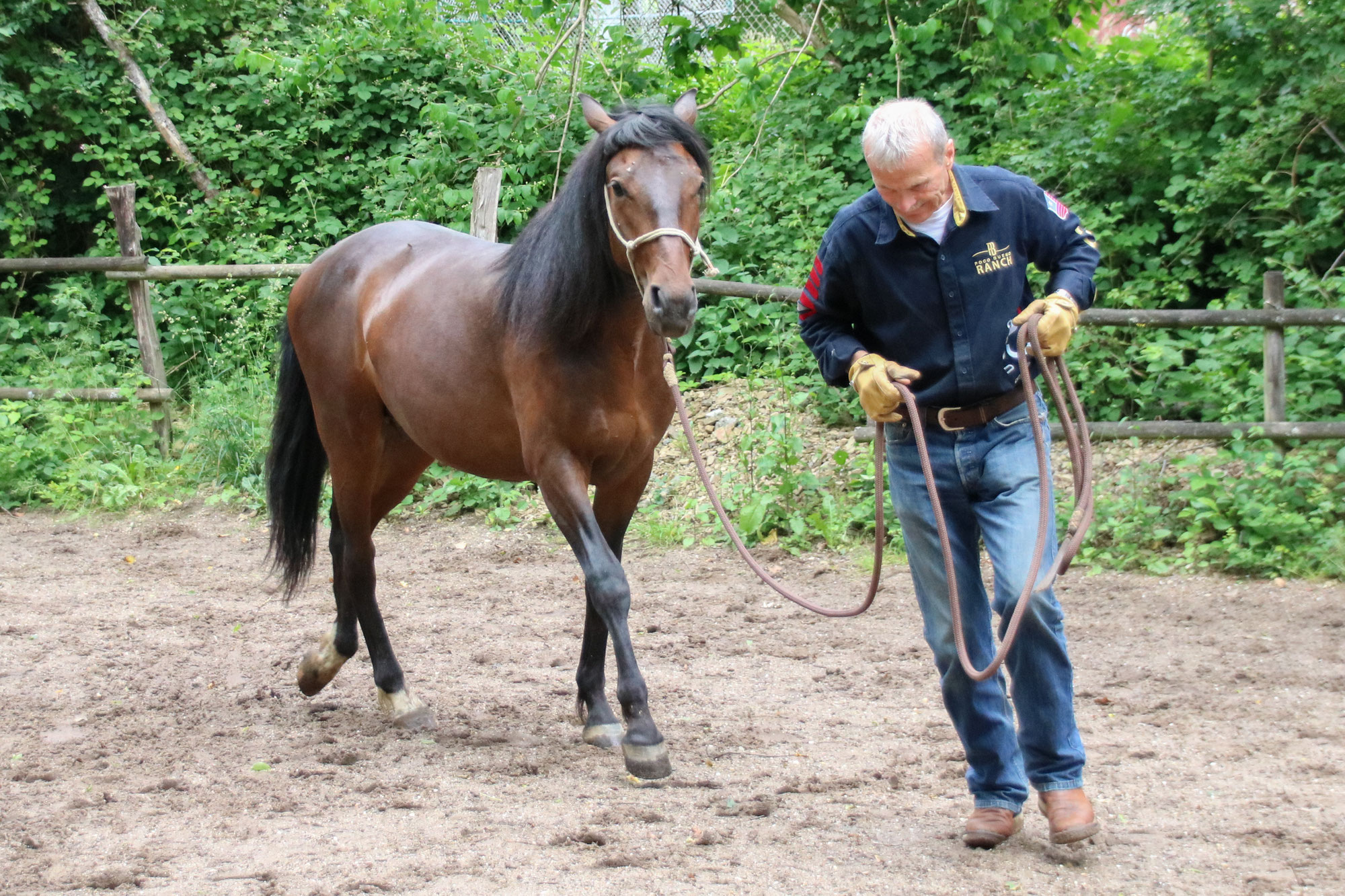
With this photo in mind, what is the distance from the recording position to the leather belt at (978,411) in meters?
2.73

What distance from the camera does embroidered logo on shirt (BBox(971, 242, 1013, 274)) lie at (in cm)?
270

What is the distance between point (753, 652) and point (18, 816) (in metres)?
2.72

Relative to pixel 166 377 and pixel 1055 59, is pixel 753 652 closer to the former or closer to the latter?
pixel 1055 59

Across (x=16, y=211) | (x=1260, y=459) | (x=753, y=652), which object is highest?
(x=16, y=211)

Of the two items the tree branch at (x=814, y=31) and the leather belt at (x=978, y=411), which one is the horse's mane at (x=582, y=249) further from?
the tree branch at (x=814, y=31)

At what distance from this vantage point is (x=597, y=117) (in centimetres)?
357

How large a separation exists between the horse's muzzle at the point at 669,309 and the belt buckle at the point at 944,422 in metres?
0.71

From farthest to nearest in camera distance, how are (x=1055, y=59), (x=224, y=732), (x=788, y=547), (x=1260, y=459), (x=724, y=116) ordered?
(x=724, y=116)
(x=1055, y=59)
(x=788, y=547)
(x=1260, y=459)
(x=224, y=732)

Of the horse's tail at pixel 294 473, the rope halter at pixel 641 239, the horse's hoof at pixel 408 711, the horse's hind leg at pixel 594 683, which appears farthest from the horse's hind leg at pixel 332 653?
the rope halter at pixel 641 239

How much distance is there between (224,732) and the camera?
410 centimetres

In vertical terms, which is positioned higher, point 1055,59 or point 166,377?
point 1055,59

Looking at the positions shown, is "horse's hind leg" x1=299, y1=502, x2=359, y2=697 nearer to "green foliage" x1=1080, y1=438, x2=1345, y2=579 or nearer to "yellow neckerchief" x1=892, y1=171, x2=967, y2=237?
"yellow neckerchief" x1=892, y1=171, x2=967, y2=237

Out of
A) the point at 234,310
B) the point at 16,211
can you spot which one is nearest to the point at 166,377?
the point at 234,310

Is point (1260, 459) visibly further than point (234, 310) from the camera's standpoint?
No
